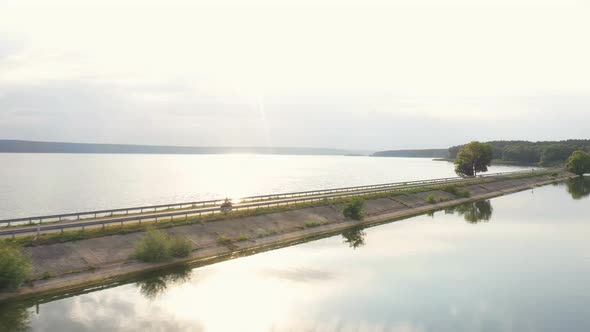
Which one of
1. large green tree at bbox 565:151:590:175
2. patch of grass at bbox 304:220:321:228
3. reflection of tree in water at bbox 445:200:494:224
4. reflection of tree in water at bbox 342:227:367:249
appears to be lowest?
reflection of tree in water at bbox 445:200:494:224

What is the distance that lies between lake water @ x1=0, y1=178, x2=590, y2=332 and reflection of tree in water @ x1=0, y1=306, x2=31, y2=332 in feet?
0.19

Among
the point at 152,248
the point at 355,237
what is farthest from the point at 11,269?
the point at 355,237

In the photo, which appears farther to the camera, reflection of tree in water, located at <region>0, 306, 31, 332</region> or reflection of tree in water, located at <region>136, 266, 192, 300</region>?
reflection of tree in water, located at <region>136, 266, 192, 300</region>

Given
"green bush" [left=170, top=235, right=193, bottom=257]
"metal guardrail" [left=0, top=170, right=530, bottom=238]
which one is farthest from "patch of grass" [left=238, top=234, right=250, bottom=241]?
"green bush" [left=170, top=235, right=193, bottom=257]

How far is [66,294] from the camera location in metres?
29.2

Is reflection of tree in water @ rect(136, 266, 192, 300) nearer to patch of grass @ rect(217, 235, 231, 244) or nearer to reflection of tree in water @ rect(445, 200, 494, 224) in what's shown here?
patch of grass @ rect(217, 235, 231, 244)

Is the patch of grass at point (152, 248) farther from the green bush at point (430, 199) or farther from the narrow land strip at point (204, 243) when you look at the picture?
the green bush at point (430, 199)

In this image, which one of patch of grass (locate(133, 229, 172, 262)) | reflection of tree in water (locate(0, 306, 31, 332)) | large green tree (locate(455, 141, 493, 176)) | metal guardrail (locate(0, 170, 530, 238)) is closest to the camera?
reflection of tree in water (locate(0, 306, 31, 332))

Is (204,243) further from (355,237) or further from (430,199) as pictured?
(430,199)

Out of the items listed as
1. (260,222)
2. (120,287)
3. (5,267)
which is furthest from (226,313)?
(260,222)

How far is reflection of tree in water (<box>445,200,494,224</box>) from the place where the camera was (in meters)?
70.1

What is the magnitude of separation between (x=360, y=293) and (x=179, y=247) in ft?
56.5

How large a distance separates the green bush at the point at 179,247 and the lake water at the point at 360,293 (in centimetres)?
309

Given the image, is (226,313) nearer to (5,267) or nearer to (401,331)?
(401,331)
